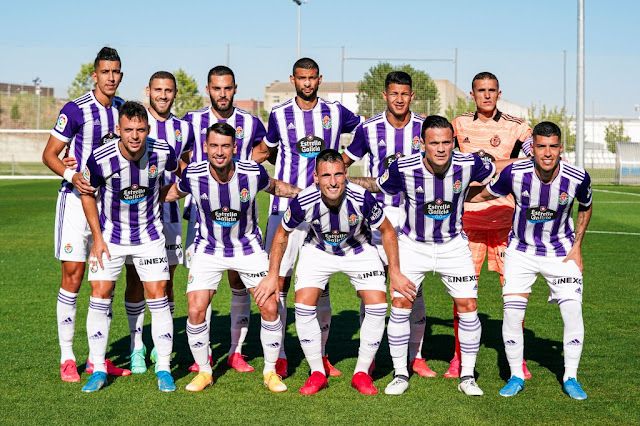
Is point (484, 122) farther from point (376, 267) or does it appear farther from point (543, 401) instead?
point (543, 401)

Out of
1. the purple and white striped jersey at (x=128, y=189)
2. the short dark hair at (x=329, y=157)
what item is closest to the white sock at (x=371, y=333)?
the short dark hair at (x=329, y=157)

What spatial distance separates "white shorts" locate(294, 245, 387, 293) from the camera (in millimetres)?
5703

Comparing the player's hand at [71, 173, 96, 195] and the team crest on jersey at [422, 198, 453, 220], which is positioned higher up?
the player's hand at [71, 173, 96, 195]

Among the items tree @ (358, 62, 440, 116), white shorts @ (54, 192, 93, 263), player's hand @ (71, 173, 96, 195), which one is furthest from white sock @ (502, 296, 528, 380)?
tree @ (358, 62, 440, 116)

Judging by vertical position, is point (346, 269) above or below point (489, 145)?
below

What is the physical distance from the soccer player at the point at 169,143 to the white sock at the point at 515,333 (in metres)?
2.70

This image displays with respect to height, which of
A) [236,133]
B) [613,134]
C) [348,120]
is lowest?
[236,133]

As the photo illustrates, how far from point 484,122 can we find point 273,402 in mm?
2890

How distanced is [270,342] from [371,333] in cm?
75

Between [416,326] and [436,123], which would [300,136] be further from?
[416,326]

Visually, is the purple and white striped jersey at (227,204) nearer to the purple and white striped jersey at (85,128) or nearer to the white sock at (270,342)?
the white sock at (270,342)

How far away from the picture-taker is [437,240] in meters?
5.70

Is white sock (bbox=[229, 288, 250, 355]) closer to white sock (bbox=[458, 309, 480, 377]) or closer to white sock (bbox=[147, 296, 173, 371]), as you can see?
white sock (bbox=[147, 296, 173, 371])

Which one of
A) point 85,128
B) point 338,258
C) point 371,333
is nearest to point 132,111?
point 85,128
